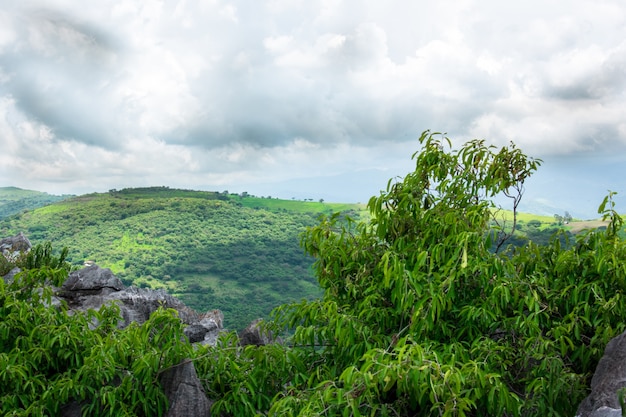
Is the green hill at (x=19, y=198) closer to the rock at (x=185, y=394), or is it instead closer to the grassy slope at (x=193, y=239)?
the grassy slope at (x=193, y=239)

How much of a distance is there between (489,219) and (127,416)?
18.5ft

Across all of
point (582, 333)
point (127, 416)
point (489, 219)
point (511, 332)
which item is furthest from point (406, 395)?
point (127, 416)

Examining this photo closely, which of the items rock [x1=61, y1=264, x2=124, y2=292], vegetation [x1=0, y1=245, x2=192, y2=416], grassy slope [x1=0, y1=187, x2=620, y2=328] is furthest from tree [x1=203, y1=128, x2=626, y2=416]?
grassy slope [x1=0, y1=187, x2=620, y2=328]

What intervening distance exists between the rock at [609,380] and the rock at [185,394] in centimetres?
469

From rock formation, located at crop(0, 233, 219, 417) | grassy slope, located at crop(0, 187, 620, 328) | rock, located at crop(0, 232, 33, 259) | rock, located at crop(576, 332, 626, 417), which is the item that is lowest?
grassy slope, located at crop(0, 187, 620, 328)

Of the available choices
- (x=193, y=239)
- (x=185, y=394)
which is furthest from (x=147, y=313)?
(x=193, y=239)

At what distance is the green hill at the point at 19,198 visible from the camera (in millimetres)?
140050

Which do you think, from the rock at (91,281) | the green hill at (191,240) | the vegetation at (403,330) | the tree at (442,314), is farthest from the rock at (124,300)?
the green hill at (191,240)

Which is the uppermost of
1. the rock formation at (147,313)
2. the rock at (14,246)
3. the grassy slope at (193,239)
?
the rock at (14,246)

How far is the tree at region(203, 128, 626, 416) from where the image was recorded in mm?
5430

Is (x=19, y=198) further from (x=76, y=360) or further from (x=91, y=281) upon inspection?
(x=76, y=360)

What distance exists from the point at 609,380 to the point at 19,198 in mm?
172803

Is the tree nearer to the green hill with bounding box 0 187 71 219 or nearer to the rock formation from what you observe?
the rock formation

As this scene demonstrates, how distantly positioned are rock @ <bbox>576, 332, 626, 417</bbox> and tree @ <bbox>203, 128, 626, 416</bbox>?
0.33 metres
